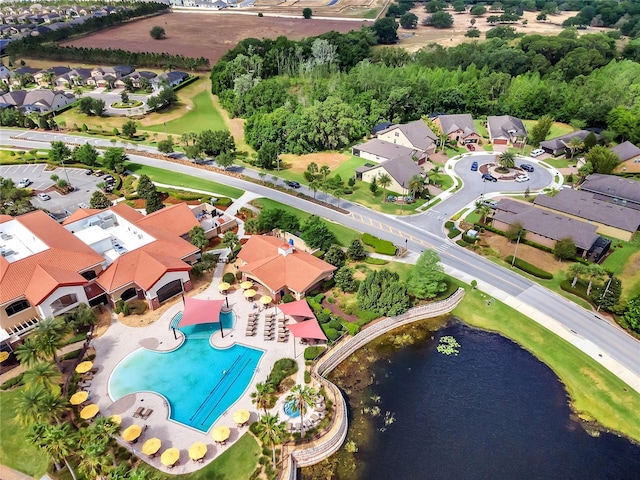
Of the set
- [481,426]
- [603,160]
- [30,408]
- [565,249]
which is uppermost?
[603,160]

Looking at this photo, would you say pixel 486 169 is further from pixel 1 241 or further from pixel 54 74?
pixel 54 74

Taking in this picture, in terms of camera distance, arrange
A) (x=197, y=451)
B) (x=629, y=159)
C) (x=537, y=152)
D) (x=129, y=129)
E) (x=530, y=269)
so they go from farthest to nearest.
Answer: (x=129, y=129) → (x=537, y=152) → (x=629, y=159) → (x=530, y=269) → (x=197, y=451)

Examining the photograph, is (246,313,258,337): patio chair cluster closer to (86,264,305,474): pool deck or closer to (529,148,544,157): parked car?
(86,264,305,474): pool deck

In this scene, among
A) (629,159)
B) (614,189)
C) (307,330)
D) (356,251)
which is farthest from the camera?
(629,159)

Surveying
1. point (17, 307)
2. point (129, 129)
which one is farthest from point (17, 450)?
point (129, 129)

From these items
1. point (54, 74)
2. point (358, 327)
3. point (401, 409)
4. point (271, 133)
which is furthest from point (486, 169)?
point (54, 74)

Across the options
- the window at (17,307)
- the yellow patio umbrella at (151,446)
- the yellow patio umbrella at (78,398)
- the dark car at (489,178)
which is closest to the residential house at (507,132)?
the dark car at (489,178)

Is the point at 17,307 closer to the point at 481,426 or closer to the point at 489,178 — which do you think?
the point at 481,426
